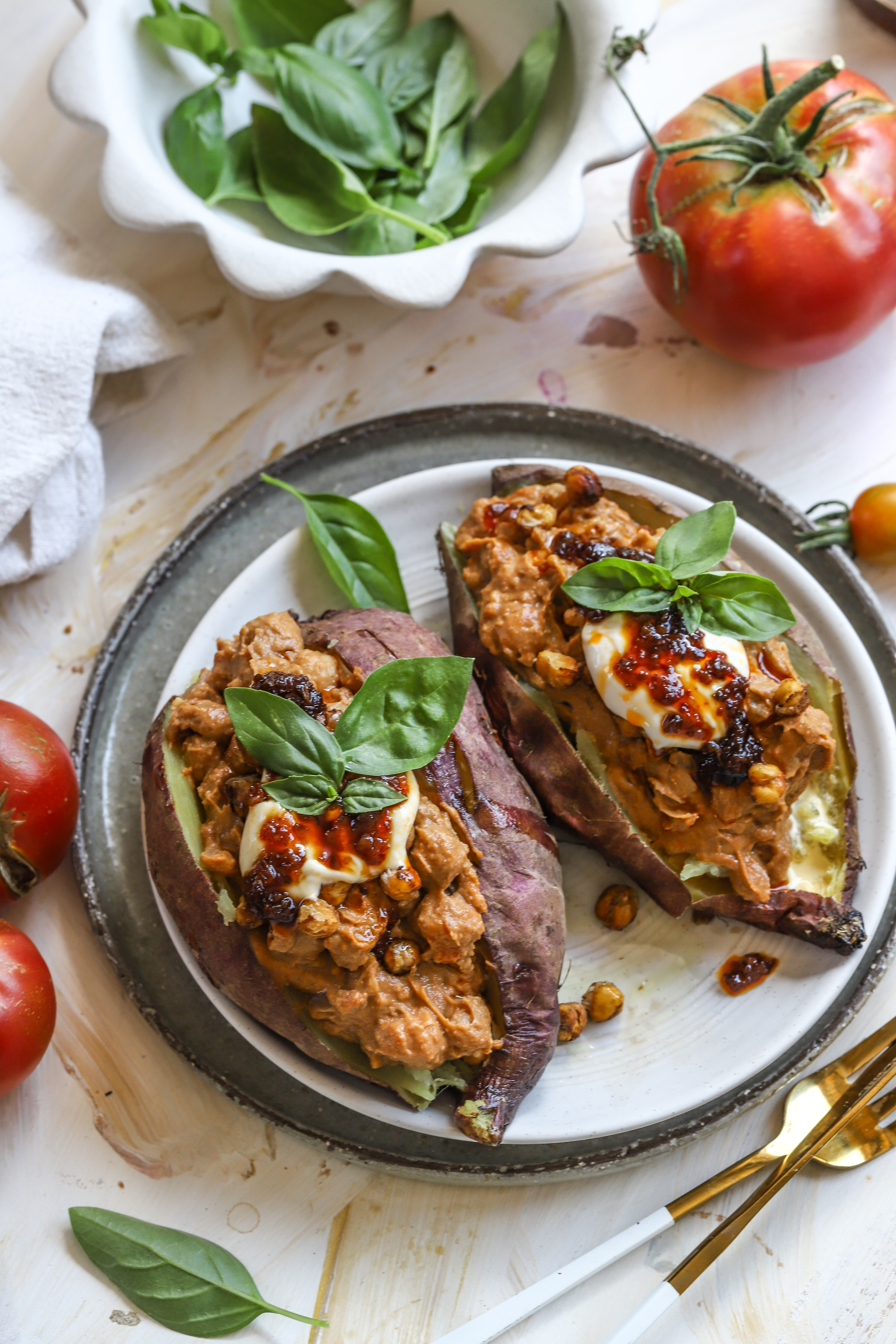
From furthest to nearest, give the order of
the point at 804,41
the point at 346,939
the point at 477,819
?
the point at 804,41 → the point at 477,819 → the point at 346,939

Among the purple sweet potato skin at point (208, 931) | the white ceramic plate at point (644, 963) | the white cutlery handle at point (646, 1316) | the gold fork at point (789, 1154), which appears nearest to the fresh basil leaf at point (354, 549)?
the white ceramic plate at point (644, 963)

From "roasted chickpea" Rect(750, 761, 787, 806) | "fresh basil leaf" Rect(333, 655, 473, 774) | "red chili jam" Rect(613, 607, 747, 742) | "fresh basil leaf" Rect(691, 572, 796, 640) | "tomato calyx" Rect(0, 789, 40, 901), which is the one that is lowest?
"tomato calyx" Rect(0, 789, 40, 901)

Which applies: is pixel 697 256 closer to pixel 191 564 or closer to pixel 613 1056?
pixel 191 564

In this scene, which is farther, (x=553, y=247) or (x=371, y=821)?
(x=553, y=247)

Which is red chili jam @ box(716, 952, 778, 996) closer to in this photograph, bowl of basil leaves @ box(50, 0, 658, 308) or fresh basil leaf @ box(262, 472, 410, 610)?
fresh basil leaf @ box(262, 472, 410, 610)

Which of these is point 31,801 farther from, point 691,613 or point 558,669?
point 691,613

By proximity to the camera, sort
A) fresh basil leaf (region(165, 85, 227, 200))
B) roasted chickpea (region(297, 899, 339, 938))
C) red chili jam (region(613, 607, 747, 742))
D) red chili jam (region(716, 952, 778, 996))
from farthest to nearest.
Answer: fresh basil leaf (region(165, 85, 227, 200)) → red chili jam (region(716, 952, 778, 996)) → red chili jam (region(613, 607, 747, 742)) → roasted chickpea (region(297, 899, 339, 938))

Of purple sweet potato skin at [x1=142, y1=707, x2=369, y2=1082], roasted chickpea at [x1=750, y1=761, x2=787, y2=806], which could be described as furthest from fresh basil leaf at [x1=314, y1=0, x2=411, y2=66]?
roasted chickpea at [x1=750, y1=761, x2=787, y2=806]

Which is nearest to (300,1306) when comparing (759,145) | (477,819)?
(477,819)
